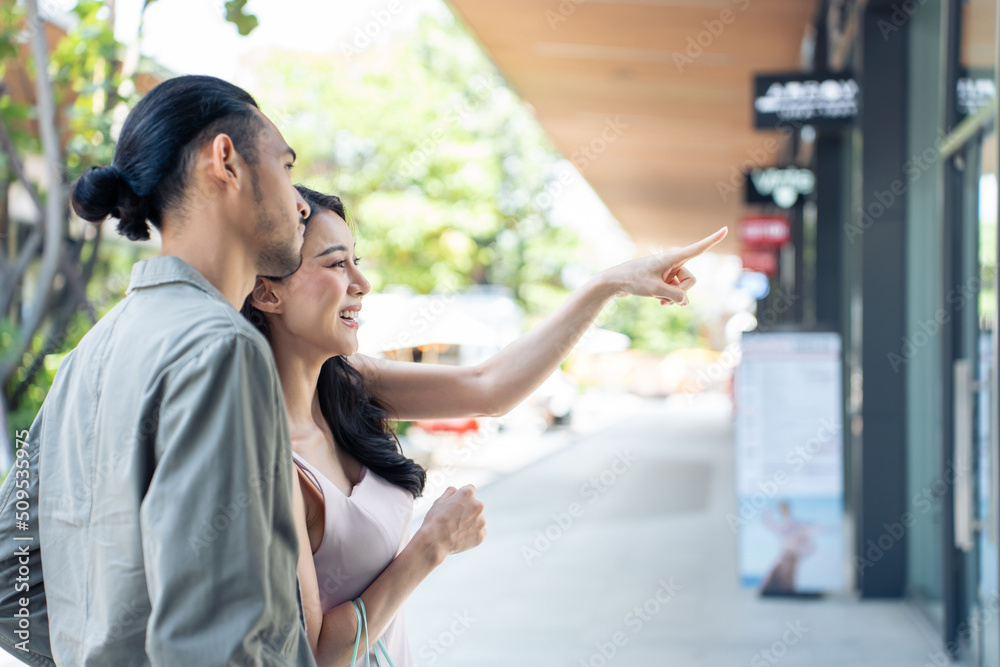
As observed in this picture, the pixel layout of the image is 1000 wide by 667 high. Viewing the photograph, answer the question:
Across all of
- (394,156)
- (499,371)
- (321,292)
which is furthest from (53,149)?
(394,156)

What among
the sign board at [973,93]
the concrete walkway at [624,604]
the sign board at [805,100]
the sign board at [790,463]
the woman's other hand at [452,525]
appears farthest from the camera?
the sign board at [805,100]

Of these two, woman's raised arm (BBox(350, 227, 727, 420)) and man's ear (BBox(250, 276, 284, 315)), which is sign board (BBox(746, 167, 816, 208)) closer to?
woman's raised arm (BBox(350, 227, 727, 420))

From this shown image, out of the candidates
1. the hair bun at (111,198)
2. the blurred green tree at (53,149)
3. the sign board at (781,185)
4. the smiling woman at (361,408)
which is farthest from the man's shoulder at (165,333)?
the sign board at (781,185)

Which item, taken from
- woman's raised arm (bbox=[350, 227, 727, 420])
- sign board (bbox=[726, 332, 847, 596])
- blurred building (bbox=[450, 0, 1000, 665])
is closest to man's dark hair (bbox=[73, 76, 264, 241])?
woman's raised arm (bbox=[350, 227, 727, 420])

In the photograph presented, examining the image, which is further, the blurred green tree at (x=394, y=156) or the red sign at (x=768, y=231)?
the blurred green tree at (x=394, y=156)

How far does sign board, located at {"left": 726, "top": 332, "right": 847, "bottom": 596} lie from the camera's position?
5.90 m

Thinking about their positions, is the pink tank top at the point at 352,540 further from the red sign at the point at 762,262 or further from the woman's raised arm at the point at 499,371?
the red sign at the point at 762,262

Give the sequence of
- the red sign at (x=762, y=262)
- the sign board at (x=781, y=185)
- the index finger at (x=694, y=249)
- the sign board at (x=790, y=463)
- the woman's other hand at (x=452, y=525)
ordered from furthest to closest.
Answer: the red sign at (x=762, y=262)
the sign board at (x=781, y=185)
the sign board at (x=790, y=463)
the index finger at (x=694, y=249)
the woman's other hand at (x=452, y=525)

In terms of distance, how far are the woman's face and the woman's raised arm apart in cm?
31

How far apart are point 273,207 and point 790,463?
5.31 m

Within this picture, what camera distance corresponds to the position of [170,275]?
46.5 inches

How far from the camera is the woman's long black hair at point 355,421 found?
1856 millimetres

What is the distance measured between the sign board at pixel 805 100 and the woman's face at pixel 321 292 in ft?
16.9

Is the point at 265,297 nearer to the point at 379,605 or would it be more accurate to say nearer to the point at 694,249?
the point at 379,605
